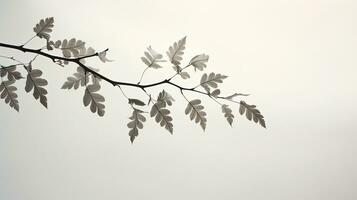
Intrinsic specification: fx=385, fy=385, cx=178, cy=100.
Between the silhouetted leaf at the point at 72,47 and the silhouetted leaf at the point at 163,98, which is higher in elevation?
the silhouetted leaf at the point at 72,47

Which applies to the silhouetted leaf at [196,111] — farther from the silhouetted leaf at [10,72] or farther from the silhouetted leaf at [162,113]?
the silhouetted leaf at [10,72]

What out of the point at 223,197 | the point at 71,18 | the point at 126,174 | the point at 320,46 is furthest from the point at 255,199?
the point at 71,18

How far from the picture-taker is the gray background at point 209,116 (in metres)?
1.25

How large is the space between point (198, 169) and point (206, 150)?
2.7 inches

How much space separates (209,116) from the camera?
51.2 inches

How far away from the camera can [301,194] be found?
4.05ft

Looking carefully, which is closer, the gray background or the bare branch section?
the bare branch section

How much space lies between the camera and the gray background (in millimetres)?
1250

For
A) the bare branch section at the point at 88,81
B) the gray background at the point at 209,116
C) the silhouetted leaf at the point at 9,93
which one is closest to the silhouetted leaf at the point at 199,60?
the bare branch section at the point at 88,81

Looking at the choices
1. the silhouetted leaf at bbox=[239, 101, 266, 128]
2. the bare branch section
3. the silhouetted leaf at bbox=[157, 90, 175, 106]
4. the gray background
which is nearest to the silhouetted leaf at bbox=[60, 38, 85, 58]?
the bare branch section

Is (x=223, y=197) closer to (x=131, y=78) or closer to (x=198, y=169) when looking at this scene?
(x=198, y=169)

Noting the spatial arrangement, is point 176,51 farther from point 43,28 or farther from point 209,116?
point 209,116

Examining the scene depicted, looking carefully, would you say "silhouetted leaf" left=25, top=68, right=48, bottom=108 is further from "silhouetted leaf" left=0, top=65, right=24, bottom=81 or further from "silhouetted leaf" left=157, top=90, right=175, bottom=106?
"silhouetted leaf" left=157, top=90, right=175, bottom=106

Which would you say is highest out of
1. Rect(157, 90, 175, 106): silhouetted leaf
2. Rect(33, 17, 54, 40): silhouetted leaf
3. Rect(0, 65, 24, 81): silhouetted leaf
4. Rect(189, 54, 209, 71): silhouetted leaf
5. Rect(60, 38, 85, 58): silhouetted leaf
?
Rect(189, 54, 209, 71): silhouetted leaf
